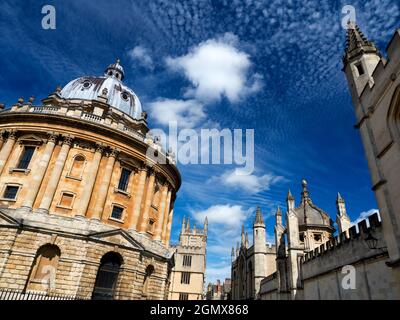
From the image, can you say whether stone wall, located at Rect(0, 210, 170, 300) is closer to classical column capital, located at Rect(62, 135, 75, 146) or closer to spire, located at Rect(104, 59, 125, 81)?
classical column capital, located at Rect(62, 135, 75, 146)

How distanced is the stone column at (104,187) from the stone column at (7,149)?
8.35 m

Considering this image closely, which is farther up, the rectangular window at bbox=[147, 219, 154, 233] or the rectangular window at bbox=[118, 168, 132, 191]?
the rectangular window at bbox=[118, 168, 132, 191]

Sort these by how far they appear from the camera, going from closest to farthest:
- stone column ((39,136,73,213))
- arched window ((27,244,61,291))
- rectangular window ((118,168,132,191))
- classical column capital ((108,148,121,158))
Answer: arched window ((27,244,61,291))
stone column ((39,136,73,213))
classical column capital ((108,148,121,158))
rectangular window ((118,168,132,191))

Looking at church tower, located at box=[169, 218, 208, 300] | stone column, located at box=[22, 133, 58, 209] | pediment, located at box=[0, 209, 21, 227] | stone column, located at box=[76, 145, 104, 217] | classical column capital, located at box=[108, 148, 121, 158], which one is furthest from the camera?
church tower, located at box=[169, 218, 208, 300]

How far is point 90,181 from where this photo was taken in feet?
75.4

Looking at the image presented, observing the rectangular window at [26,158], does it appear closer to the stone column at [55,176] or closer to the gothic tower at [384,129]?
the stone column at [55,176]

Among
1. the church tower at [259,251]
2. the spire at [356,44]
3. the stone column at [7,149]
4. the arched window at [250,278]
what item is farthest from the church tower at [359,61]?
the arched window at [250,278]

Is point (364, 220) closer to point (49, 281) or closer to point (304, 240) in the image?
point (304, 240)

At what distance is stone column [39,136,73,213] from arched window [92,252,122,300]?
248 inches

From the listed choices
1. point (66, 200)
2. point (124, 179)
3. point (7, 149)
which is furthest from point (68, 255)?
point (7, 149)

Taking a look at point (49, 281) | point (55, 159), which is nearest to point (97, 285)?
point (49, 281)

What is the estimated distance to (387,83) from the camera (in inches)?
406

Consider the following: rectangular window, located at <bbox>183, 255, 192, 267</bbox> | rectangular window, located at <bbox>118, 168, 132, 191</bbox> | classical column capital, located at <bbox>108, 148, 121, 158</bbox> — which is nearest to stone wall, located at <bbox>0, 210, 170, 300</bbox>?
rectangular window, located at <bbox>118, 168, 132, 191</bbox>

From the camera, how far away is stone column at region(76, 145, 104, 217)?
21.8 metres
